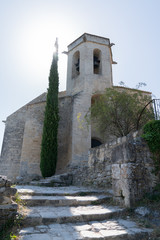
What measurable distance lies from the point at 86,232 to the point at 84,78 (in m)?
12.0

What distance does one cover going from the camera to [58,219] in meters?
2.93

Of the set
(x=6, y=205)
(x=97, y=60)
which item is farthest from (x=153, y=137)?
(x=97, y=60)

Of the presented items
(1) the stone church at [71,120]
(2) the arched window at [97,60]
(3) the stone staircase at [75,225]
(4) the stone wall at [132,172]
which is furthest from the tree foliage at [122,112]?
(3) the stone staircase at [75,225]

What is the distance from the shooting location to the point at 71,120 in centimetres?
1273

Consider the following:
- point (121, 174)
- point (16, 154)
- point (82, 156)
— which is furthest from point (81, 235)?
point (16, 154)

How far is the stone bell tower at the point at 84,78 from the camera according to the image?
11.9 meters

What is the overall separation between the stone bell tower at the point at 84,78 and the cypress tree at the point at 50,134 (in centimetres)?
125

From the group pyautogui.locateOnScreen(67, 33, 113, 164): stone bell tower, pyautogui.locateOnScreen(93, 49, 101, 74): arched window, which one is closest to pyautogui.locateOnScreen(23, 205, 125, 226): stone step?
pyautogui.locateOnScreen(67, 33, 113, 164): stone bell tower

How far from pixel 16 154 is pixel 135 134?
11.0 metres

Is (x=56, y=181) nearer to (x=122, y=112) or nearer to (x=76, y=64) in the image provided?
(x=122, y=112)

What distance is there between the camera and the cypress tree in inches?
429

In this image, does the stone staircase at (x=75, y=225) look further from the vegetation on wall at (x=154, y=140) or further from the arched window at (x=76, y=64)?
the arched window at (x=76, y=64)

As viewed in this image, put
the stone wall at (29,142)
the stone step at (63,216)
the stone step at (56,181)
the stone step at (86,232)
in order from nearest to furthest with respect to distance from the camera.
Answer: the stone step at (86,232) < the stone step at (63,216) < the stone step at (56,181) < the stone wall at (29,142)

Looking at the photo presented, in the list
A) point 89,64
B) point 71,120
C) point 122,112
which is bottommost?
point 122,112
